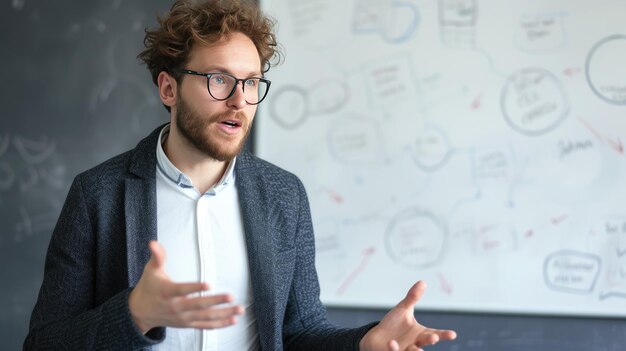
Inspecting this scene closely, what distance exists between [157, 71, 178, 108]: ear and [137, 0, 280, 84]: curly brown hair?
15 millimetres

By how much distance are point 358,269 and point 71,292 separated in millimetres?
1397

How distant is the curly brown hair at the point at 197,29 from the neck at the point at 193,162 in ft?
0.50

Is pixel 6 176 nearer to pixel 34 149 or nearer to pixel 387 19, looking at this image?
pixel 34 149

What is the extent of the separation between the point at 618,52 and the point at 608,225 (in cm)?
61

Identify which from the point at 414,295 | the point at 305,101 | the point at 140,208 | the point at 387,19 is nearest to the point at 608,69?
the point at 387,19

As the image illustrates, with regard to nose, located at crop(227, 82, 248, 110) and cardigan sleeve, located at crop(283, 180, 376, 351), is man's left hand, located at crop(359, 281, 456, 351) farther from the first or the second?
nose, located at crop(227, 82, 248, 110)

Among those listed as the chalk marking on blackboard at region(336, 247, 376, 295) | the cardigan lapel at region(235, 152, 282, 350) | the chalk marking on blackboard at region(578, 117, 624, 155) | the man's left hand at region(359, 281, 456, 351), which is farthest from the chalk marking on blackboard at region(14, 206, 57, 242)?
the chalk marking on blackboard at region(578, 117, 624, 155)

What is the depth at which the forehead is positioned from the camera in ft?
5.09

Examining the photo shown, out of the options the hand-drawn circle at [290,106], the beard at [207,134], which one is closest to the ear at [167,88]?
the beard at [207,134]

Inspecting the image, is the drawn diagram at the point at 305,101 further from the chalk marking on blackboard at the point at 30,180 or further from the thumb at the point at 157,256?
the thumb at the point at 157,256

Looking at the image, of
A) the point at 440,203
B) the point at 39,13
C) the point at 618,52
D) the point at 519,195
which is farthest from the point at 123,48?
the point at 618,52

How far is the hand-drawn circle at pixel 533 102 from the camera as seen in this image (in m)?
2.53

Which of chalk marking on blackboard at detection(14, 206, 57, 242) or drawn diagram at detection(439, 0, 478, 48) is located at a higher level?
drawn diagram at detection(439, 0, 478, 48)

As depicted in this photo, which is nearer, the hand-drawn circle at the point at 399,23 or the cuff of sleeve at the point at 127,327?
the cuff of sleeve at the point at 127,327
